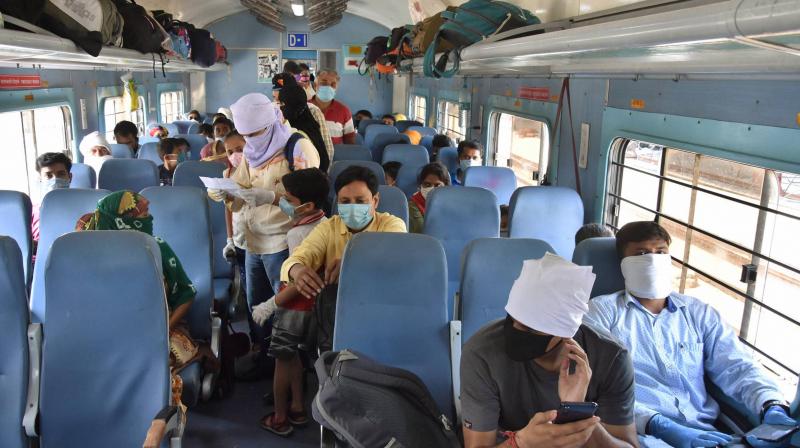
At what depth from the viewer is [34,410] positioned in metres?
2.58

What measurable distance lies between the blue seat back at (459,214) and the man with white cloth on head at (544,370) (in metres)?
2.32

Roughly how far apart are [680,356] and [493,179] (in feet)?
10.9

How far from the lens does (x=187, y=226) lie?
13.4 ft

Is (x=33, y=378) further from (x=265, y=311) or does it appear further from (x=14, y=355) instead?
(x=265, y=311)

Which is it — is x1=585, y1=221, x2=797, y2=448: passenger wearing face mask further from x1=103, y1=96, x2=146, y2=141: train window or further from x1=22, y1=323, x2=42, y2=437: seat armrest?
x1=103, y1=96, x2=146, y2=141: train window

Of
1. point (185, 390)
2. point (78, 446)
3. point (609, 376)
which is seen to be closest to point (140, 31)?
point (185, 390)

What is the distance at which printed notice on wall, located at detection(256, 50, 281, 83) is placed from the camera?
19234 millimetres

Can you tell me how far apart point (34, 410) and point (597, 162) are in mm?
4173

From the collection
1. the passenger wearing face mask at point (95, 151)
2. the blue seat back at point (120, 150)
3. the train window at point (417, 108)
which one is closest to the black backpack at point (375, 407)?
the passenger wearing face mask at point (95, 151)

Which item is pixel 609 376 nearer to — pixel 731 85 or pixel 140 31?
pixel 731 85

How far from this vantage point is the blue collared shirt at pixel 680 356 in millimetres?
2900

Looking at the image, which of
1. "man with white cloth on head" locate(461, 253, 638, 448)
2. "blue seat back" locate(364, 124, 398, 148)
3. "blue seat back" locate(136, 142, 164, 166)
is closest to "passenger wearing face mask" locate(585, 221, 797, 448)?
"man with white cloth on head" locate(461, 253, 638, 448)

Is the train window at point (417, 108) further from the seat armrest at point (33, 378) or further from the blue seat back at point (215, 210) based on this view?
the seat armrest at point (33, 378)

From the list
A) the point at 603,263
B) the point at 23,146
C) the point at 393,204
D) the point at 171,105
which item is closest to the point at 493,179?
the point at 393,204
